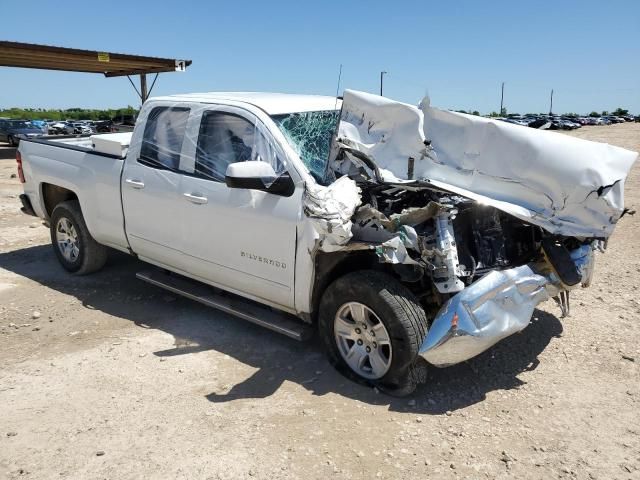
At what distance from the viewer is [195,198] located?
423cm

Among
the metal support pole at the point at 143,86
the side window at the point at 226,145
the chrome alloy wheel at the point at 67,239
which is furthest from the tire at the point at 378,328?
the metal support pole at the point at 143,86

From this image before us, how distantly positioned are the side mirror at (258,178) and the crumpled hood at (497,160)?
43 cm

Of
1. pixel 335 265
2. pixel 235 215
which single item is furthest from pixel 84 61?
pixel 335 265

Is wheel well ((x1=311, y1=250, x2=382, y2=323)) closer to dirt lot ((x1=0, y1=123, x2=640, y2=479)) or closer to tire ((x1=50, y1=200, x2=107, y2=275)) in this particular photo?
dirt lot ((x1=0, y1=123, x2=640, y2=479))

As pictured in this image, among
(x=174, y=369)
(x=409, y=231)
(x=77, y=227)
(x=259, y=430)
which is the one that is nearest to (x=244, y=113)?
(x=409, y=231)

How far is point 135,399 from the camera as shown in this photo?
3549 millimetres

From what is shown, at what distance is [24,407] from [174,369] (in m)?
0.98

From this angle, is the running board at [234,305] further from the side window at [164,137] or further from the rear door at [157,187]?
the side window at [164,137]

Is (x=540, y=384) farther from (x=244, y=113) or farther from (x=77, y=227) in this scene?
(x=77, y=227)

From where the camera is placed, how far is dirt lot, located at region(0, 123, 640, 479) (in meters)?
2.90

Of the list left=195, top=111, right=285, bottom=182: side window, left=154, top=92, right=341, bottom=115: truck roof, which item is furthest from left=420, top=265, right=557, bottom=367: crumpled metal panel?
left=154, top=92, right=341, bottom=115: truck roof

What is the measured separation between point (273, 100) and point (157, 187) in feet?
4.06

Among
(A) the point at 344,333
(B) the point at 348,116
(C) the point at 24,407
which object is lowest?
(C) the point at 24,407

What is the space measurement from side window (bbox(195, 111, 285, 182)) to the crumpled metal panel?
1603 mm
